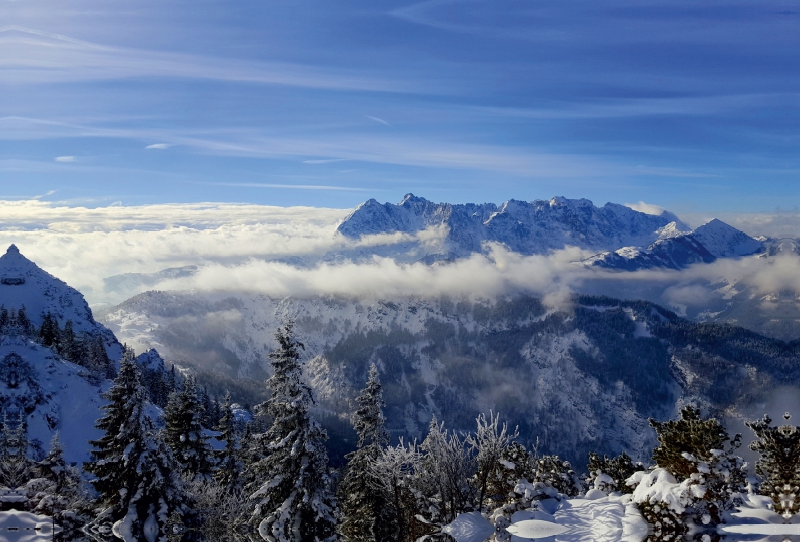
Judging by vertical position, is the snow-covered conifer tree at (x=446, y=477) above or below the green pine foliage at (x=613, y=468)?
above

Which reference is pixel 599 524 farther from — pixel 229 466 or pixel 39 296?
pixel 39 296

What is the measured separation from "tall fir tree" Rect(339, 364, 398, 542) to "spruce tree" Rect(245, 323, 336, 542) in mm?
9028

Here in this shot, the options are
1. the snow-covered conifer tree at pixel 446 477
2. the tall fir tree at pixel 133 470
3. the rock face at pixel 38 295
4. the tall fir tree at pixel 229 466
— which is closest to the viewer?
the snow-covered conifer tree at pixel 446 477

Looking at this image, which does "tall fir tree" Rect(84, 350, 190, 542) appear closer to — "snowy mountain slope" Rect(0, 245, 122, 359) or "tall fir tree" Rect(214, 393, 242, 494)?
"tall fir tree" Rect(214, 393, 242, 494)

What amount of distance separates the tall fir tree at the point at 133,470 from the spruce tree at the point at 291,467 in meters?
5.40

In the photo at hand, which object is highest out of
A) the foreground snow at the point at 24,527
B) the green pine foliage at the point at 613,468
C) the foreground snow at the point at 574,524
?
the foreground snow at the point at 574,524

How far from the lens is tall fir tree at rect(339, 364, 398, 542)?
36.6 meters

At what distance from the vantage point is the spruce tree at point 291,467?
2638 centimetres

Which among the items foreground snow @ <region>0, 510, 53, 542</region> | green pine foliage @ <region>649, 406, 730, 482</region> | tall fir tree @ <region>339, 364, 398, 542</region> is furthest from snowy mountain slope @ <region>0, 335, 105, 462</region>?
green pine foliage @ <region>649, 406, 730, 482</region>

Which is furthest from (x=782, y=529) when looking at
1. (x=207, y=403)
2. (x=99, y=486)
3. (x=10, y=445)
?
(x=207, y=403)

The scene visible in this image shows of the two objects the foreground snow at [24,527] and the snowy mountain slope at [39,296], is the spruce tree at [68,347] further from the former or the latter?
the foreground snow at [24,527]

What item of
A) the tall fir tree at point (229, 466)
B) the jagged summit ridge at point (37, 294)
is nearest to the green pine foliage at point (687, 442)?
the tall fir tree at point (229, 466)

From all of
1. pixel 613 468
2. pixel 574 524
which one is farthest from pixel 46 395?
pixel 574 524

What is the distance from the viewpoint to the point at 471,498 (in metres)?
29.2
